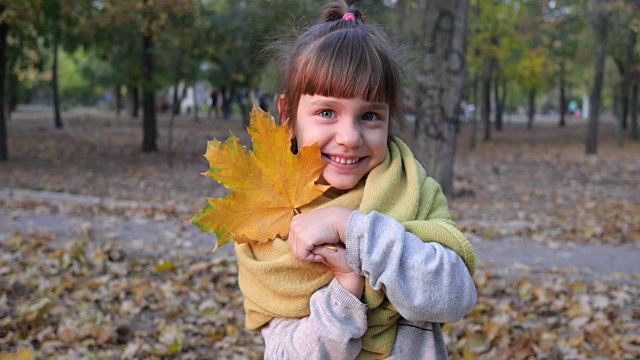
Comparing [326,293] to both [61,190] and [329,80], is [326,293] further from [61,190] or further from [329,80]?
[61,190]

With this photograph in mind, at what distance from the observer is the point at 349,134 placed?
1.50 meters

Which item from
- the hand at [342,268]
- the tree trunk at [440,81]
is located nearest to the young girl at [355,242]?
the hand at [342,268]

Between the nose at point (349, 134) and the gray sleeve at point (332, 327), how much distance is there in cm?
33

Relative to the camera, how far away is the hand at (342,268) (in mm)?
1409

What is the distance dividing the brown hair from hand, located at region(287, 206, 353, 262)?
0.30 meters

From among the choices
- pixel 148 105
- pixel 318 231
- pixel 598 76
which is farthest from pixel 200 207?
pixel 598 76

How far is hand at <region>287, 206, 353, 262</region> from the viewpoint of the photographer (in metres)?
1.40

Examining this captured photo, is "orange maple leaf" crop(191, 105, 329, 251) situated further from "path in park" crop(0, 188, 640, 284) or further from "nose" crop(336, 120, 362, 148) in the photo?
"path in park" crop(0, 188, 640, 284)

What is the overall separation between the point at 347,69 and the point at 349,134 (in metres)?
0.16

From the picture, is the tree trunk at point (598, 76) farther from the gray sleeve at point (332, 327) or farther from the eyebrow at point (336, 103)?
the gray sleeve at point (332, 327)

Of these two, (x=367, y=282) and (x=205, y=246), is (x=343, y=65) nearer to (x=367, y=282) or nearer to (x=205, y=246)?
(x=367, y=282)

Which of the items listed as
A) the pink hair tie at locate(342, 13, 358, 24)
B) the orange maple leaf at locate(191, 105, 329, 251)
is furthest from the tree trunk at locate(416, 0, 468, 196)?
the orange maple leaf at locate(191, 105, 329, 251)

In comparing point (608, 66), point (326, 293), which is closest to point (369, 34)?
point (326, 293)

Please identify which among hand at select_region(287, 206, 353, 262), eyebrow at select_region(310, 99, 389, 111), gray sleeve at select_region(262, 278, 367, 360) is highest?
eyebrow at select_region(310, 99, 389, 111)
